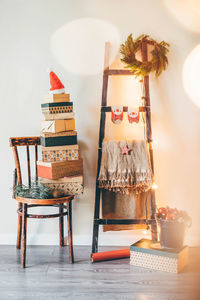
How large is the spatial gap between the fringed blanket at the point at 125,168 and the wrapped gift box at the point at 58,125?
30 centimetres

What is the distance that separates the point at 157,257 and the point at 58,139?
107 centimetres

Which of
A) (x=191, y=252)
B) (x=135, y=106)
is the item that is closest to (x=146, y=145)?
(x=135, y=106)

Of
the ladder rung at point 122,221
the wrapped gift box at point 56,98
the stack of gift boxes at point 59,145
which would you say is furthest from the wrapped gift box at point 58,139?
the ladder rung at point 122,221

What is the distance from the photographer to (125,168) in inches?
102

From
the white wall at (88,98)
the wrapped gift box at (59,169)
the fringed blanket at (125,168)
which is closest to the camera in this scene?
the wrapped gift box at (59,169)

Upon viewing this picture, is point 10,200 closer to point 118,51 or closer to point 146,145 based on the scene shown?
point 146,145

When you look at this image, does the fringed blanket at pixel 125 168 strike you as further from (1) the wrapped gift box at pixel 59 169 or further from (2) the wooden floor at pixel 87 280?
(2) the wooden floor at pixel 87 280

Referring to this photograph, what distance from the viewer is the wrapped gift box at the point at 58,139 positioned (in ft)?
8.29

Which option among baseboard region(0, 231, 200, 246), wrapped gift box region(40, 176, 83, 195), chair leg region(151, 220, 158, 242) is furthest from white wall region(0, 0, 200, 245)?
wrapped gift box region(40, 176, 83, 195)

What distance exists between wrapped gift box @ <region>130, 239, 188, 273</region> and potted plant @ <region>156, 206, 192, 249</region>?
50mm

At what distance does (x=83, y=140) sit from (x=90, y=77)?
512mm

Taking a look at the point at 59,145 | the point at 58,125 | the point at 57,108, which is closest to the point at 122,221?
the point at 59,145

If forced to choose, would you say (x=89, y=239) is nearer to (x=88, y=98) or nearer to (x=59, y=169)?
(x=59, y=169)

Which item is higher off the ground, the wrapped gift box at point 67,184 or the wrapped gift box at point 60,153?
the wrapped gift box at point 60,153
